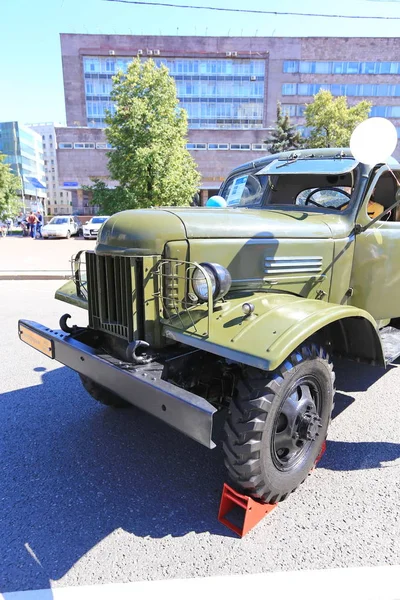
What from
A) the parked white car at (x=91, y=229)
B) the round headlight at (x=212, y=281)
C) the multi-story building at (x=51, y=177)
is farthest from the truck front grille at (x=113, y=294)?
the multi-story building at (x=51, y=177)

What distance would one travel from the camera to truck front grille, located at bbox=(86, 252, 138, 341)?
8.05ft

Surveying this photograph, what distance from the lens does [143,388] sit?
2.12 meters

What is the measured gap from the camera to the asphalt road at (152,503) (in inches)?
80.4

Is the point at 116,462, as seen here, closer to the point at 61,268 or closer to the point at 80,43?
the point at 61,268

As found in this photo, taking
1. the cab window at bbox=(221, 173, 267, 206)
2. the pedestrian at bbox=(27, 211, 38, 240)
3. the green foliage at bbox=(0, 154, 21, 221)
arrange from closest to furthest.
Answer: the cab window at bbox=(221, 173, 267, 206) → the pedestrian at bbox=(27, 211, 38, 240) → the green foliage at bbox=(0, 154, 21, 221)

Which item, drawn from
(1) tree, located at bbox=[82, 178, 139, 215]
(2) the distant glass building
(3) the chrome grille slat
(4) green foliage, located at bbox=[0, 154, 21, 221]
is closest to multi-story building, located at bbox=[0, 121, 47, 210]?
(2) the distant glass building

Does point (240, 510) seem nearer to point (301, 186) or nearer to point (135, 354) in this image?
point (135, 354)

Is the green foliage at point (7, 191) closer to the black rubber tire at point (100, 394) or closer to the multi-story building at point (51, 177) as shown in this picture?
the black rubber tire at point (100, 394)

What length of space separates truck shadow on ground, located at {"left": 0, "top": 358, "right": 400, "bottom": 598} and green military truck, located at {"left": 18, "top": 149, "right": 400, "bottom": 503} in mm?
357

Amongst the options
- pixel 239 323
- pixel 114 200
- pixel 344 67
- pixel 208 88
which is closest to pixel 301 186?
pixel 239 323

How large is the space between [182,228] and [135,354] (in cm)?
83

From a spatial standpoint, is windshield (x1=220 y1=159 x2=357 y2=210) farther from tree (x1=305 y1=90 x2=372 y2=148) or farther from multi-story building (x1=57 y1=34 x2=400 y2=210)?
multi-story building (x1=57 y1=34 x2=400 y2=210)

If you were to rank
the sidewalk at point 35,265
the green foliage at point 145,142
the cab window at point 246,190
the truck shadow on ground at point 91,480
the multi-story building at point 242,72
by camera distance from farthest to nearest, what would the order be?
the multi-story building at point 242,72
the green foliage at point 145,142
the sidewalk at point 35,265
the cab window at point 246,190
the truck shadow on ground at point 91,480

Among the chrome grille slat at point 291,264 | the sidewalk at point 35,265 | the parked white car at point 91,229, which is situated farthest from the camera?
the parked white car at point 91,229
